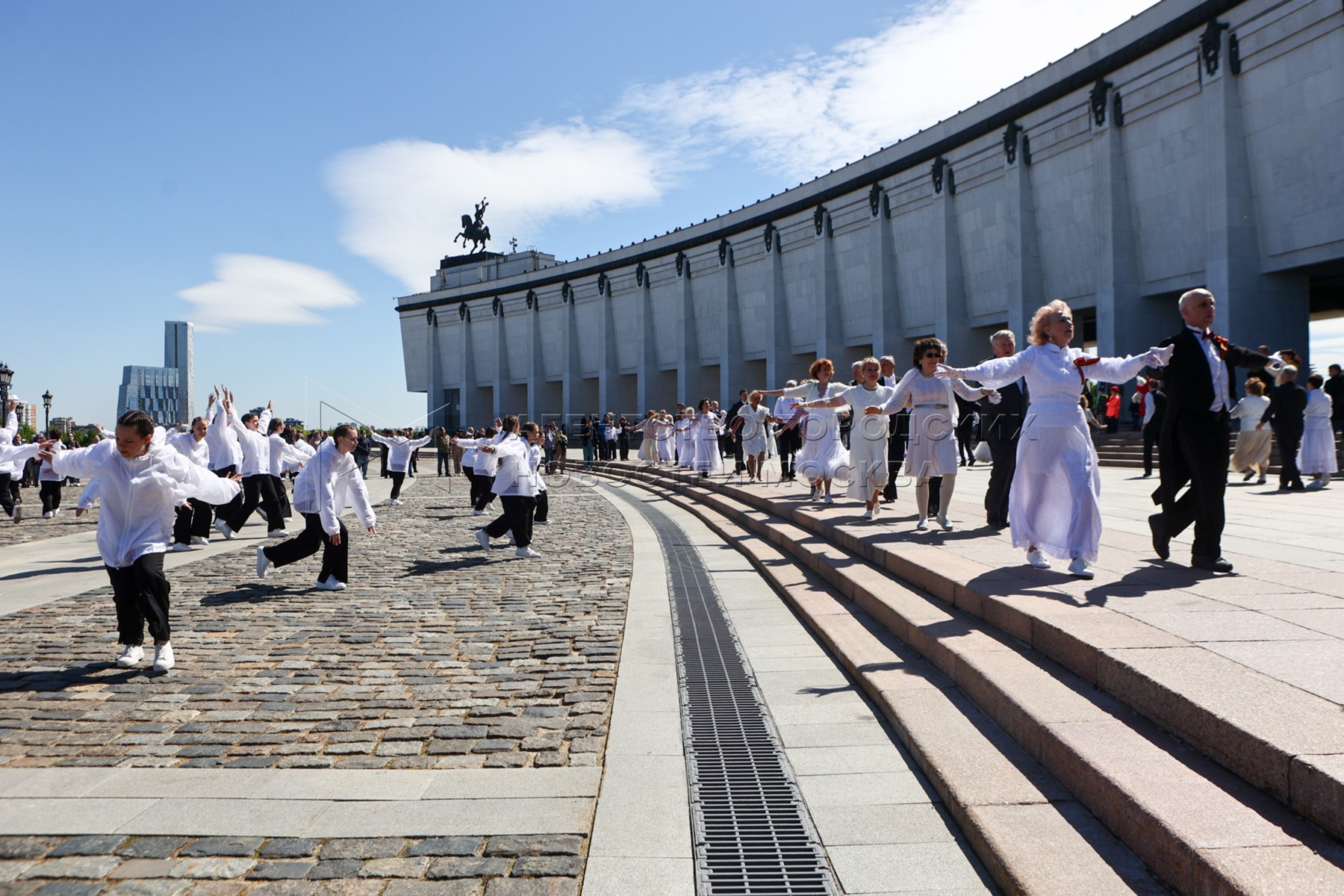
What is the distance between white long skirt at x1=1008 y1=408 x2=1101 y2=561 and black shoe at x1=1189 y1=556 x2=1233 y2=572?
1.99 ft

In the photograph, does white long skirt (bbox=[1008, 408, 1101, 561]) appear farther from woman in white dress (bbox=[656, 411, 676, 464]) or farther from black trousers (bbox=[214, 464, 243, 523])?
woman in white dress (bbox=[656, 411, 676, 464])

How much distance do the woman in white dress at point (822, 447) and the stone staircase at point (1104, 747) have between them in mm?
6120

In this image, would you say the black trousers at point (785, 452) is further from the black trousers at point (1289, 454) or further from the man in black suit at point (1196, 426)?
the man in black suit at point (1196, 426)

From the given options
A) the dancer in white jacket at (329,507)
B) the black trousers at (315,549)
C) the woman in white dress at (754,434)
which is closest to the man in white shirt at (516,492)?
the dancer in white jacket at (329,507)

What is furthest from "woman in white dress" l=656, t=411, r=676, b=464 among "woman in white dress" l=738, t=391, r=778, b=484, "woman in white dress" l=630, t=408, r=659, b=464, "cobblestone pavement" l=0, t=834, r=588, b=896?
"cobblestone pavement" l=0, t=834, r=588, b=896

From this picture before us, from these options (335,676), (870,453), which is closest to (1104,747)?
(335,676)

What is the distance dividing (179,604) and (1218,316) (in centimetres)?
2538

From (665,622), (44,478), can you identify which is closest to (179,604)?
(665,622)

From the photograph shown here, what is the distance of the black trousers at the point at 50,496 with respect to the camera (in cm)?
1681

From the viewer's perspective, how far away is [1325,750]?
2.45 metres

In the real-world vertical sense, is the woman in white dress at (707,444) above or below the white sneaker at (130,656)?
above

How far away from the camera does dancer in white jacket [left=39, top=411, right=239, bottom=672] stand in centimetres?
544

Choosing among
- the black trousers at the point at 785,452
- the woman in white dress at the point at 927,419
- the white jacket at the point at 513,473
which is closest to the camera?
the woman in white dress at the point at 927,419

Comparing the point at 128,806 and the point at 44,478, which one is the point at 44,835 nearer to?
the point at 128,806
